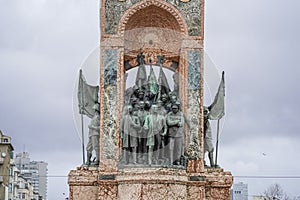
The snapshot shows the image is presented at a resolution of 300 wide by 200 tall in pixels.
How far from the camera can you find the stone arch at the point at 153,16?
88.1 feet

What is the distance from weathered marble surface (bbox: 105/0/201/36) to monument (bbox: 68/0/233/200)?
0.03 metres

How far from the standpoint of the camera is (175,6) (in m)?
27.1

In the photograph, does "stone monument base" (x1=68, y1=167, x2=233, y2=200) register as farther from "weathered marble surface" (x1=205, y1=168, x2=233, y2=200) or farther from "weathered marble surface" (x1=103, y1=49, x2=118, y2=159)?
"weathered marble surface" (x1=103, y1=49, x2=118, y2=159)

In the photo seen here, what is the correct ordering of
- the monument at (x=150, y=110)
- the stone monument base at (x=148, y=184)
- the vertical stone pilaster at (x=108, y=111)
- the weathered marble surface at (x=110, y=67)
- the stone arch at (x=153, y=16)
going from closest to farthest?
1. the stone monument base at (x=148, y=184)
2. the monument at (x=150, y=110)
3. the vertical stone pilaster at (x=108, y=111)
4. the weathered marble surface at (x=110, y=67)
5. the stone arch at (x=153, y=16)

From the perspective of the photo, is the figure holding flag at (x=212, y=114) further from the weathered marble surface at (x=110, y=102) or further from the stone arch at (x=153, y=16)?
the weathered marble surface at (x=110, y=102)

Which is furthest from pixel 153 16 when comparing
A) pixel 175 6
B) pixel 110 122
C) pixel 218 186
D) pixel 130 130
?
pixel 218 186

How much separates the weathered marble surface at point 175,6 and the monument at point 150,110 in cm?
3

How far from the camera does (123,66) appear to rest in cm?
2692

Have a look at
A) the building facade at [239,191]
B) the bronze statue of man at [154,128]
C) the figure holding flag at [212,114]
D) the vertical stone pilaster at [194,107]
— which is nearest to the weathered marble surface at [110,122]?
the bronze statue of man at [154,128]

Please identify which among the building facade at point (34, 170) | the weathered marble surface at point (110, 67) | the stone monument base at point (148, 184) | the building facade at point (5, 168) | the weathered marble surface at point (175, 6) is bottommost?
the stone monument base at point (148, 184)

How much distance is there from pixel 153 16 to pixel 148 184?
21.9 ft

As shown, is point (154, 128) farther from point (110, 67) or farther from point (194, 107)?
point (110, 67)

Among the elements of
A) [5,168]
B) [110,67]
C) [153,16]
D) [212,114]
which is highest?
[5,168]

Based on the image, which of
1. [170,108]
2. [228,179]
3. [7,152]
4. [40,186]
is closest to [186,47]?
[170,108]
